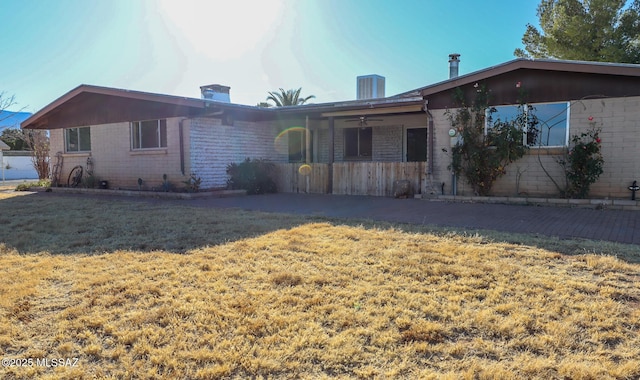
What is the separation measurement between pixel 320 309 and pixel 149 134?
39.1ft

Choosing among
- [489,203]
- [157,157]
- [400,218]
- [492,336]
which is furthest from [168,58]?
[492,336]

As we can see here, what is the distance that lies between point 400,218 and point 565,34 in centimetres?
1645

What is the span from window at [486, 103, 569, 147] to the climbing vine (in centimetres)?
3

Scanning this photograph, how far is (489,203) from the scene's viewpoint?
9531 millimetres

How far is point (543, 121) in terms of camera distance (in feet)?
31.1

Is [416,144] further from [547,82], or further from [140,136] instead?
[140,136]

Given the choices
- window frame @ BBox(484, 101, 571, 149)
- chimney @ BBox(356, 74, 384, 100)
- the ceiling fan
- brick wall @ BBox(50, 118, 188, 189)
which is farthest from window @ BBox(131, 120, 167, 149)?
window frame @ BBox(484, 101, 571, 149)

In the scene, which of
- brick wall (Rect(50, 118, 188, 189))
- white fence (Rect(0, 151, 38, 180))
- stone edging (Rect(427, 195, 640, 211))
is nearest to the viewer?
stone edging (Rect(427, 195, 640, 211))

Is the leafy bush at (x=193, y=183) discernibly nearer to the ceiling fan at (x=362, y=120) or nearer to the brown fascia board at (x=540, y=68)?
the ceiling fan at (x=362, y=120)

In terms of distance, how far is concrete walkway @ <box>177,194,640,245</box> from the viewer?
20.0 ft

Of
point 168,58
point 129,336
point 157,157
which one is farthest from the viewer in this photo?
point 157,157

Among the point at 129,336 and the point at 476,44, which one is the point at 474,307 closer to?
the point at 129,336

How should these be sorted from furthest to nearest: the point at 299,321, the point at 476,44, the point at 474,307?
the point at 476,44 → the point at 474,307 → the point at 299,321

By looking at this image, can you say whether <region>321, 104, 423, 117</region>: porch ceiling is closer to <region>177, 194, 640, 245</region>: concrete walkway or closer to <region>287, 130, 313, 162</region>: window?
<region>177, 194, 640, 245</region>: concrete walkway
